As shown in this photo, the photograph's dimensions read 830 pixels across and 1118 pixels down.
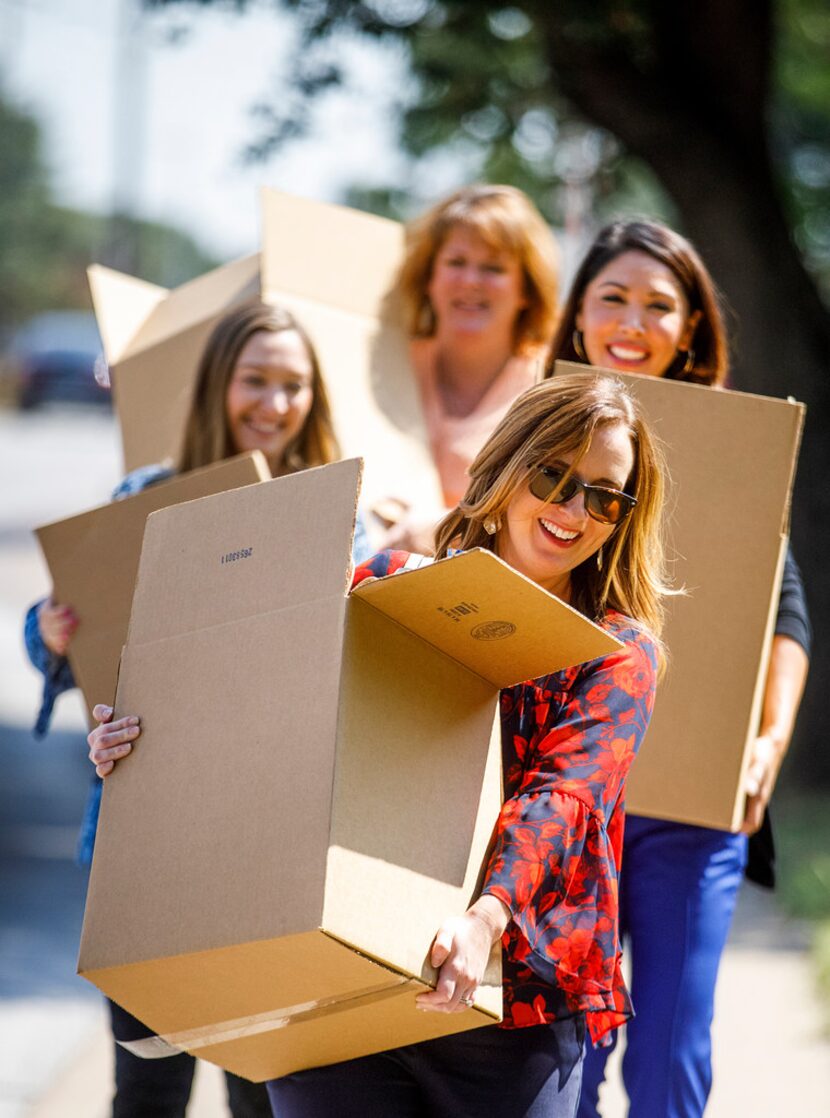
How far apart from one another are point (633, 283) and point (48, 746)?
6.98 metres

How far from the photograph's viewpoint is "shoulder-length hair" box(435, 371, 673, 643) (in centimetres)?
202

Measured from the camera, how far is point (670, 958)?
8.38 ft

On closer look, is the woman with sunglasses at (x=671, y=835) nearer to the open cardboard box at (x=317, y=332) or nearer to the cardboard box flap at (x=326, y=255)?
the open cardboard box at (x=317, y=332)

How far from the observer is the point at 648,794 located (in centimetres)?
258

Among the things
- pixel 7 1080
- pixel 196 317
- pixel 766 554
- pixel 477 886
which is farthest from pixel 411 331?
pixel 7 1080

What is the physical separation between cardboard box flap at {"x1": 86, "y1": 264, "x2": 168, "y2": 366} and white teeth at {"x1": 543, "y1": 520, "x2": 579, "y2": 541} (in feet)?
5.49

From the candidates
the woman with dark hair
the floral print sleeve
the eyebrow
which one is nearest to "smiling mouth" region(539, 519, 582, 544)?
the floral print sleeve

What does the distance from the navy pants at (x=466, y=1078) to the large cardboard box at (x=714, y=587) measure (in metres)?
0.65

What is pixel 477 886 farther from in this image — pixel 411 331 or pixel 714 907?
pixel 411 331

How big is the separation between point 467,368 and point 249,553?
5.01 ft

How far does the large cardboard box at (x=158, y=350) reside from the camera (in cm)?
337

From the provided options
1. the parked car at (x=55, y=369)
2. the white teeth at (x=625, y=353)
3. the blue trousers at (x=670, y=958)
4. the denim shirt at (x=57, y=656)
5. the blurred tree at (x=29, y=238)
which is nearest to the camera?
the blue trousers at (x=670, y=958)

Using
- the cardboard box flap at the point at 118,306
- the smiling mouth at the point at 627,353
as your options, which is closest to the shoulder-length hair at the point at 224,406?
the cardboard box flap at the point at 118,306

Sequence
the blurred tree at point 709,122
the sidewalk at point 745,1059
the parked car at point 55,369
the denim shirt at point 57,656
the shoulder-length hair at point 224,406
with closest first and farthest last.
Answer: the denim shirt at point 57,656
the shoulder-length hair at point 224,406
the sidewalk at point 745,1059
the blurred tree at point 709,122
the parked car at point 55,369
